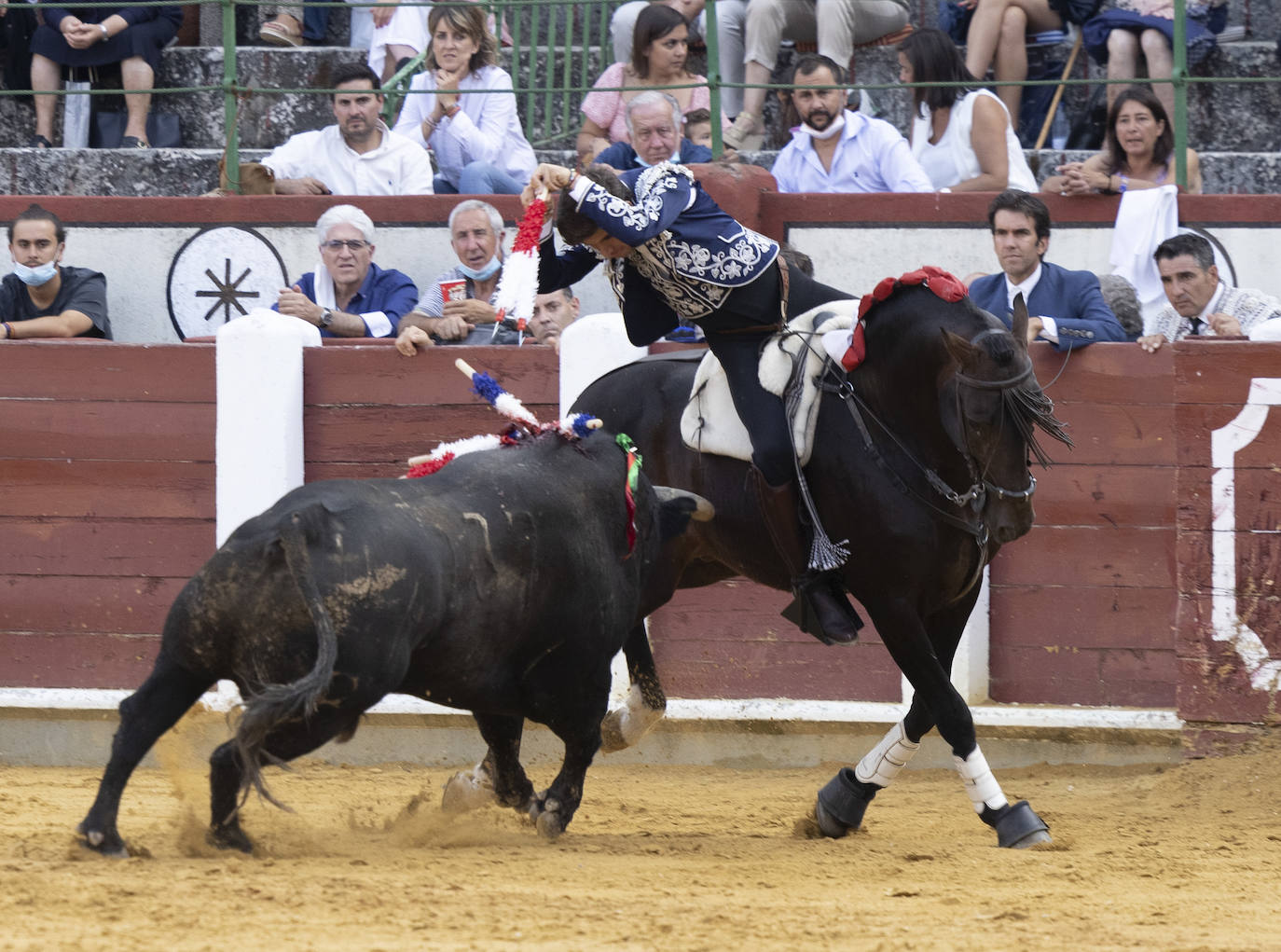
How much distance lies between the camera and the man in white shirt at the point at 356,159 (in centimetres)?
814

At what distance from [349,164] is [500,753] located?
168 inches

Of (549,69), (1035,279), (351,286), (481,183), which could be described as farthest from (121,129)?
(1035,279)

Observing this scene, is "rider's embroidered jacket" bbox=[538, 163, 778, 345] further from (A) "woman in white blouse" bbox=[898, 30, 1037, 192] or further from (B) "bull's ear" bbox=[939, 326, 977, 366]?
(A) "woman in white blouse" bbox=[898, 30, 1037, 192]

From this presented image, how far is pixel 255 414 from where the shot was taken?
6.61 metres

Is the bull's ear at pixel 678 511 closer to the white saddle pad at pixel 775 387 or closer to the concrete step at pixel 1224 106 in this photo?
the white saddle pad at pixel 775 387

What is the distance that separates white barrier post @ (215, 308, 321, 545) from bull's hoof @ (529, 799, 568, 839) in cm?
236

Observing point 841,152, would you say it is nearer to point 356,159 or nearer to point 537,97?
point 356,159

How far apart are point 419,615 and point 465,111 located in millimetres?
5063

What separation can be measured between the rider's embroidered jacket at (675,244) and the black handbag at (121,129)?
16.2 ft

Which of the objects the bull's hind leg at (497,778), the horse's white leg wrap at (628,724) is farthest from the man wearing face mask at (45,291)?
the bull's hind leg at (497,778)

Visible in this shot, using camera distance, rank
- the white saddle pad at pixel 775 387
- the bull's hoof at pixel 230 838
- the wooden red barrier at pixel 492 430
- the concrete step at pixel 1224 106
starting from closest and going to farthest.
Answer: the bull's hoof at pixel 230 838 → the white saddle pad at pixel 775 387 → the wooden red barrier at pixel 492 430 → the concrete step at pixel 1224 106

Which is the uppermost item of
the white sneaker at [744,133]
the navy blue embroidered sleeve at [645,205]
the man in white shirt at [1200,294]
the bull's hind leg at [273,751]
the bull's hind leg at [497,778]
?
the white sneaker at [744,133]

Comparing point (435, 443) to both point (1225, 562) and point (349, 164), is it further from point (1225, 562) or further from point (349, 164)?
point (1225, 562)

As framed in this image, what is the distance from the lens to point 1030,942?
3463 millimetres
